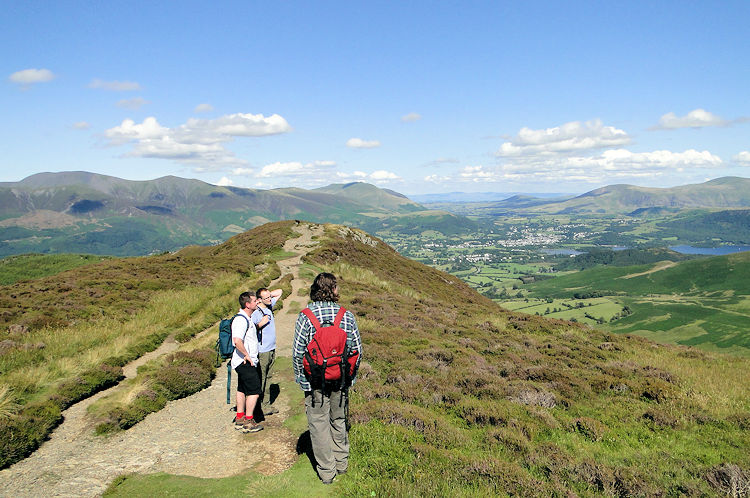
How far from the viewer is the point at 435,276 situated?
58938 mm

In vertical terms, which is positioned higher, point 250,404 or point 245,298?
point 245,298

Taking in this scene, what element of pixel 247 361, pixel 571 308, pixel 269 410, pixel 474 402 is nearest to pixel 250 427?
pixel 269 410

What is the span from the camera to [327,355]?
6.61m

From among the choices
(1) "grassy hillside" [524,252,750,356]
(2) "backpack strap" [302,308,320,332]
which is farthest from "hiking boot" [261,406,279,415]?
(1) "grassy hillside" [524,252,750,356]

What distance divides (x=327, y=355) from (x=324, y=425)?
1444 mm

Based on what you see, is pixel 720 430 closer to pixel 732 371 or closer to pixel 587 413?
pixel 587 413

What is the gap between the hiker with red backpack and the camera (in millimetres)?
6645

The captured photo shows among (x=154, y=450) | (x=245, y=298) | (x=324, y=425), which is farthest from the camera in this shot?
A: (x=245, y=298)

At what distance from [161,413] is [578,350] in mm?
17602

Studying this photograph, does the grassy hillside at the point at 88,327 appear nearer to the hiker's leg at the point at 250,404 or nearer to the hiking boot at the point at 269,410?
the hiking boot at the point at 269,410

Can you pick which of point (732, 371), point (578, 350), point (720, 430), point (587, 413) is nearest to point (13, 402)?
point (587, 413)

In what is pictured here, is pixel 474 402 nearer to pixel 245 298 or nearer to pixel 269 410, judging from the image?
pixel 269 410

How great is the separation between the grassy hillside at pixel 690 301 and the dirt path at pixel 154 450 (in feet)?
331

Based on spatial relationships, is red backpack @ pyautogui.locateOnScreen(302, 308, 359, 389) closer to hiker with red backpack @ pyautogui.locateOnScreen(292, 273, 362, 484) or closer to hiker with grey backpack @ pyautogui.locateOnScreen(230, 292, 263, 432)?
hiker with red backpack @ pyautogui.locateOnScreen(292, 273, 362, 484)
